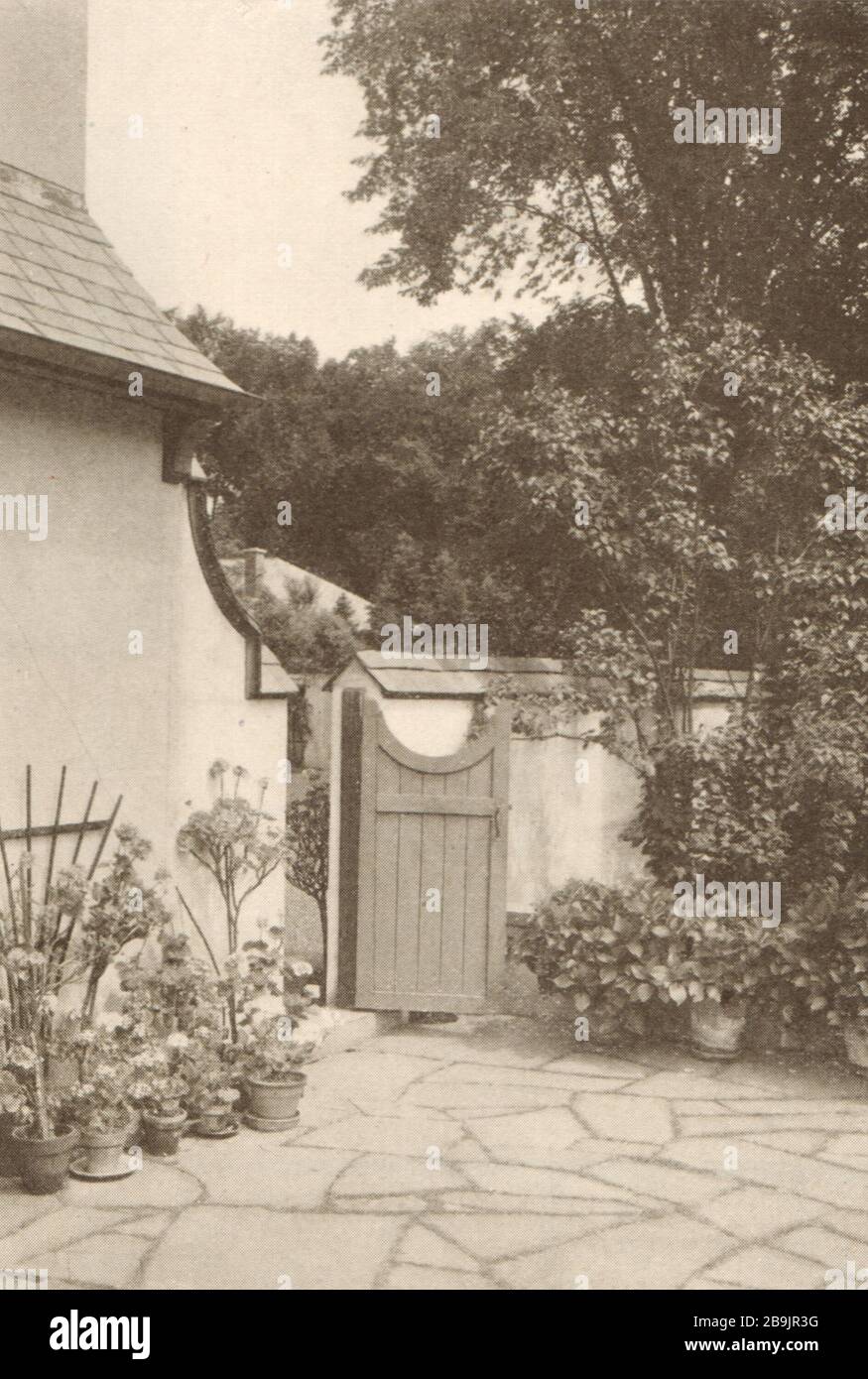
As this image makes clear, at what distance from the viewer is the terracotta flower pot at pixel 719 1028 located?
21.7 feet

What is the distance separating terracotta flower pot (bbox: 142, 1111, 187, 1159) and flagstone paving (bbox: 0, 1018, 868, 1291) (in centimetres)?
7

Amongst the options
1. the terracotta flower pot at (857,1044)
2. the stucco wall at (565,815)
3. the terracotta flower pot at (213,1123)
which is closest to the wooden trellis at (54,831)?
the terracotta flower pot at (213,1123)

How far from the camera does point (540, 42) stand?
12703 mm

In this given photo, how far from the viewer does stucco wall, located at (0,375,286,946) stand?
5570mm

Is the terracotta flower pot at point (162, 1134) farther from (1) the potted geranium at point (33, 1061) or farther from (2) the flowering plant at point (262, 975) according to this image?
(2) the flowering plant at point (262, 975)

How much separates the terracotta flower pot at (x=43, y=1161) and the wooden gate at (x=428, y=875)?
2612 millimetres

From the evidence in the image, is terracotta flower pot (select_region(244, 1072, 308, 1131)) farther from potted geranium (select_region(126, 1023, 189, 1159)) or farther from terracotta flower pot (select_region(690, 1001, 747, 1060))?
terracotta flower pot (select_region(690, 1001, 747, 1060))

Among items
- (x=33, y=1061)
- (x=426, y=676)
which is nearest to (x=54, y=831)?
(x=33, y=1061)

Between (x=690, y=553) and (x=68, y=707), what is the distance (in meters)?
5.05

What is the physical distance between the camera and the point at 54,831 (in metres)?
5.61

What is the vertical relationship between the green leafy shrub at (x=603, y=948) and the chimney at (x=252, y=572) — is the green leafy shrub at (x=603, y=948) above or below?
below

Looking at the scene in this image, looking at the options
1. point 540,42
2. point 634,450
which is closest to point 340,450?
point 540,42

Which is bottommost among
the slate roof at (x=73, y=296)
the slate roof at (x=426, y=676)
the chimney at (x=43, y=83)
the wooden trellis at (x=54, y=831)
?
the wooden trellis at (x=54, y=831)

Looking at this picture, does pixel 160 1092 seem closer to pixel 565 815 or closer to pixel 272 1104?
pixel 272 1104
